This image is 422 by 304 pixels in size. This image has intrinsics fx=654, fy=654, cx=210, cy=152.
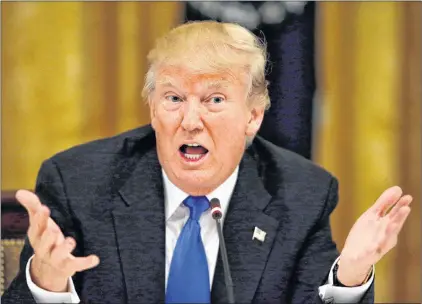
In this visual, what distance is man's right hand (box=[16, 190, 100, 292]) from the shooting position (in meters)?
A: 1.36

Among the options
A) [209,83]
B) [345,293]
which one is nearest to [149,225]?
[209,83]

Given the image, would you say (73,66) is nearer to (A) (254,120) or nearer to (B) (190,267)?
(A) (254,120)

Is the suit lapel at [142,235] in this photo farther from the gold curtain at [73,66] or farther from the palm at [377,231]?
the palm at [377,231]

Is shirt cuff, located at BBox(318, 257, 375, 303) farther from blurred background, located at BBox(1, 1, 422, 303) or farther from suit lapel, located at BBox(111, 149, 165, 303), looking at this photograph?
suit lapel, located at BBox(111, 149, 165, 303)

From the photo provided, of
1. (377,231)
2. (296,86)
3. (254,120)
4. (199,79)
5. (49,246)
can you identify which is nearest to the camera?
(49,246)

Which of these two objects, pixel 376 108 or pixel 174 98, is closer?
pixel 174 98

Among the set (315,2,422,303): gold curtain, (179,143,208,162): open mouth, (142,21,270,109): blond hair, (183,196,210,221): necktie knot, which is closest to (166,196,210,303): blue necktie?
(183,196,210,221): necktie knot

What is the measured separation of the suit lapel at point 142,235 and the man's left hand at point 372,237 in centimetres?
45

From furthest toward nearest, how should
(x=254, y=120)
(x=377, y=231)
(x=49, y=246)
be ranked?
(x=254, y=120) < (x=377, y=231) < (x=49, y=246)

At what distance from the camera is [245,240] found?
5.42ft

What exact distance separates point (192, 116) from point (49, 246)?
0.46m

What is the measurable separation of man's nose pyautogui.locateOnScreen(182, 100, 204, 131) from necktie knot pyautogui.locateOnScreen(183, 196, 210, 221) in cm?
19

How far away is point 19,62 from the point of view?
1879mm

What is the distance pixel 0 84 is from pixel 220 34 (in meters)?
0.67
